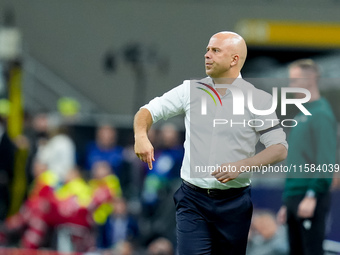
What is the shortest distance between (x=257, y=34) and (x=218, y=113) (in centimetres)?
1403

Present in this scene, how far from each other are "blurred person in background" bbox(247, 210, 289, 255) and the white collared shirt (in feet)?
11.2

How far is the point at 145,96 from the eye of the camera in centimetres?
1950

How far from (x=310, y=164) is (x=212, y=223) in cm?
173

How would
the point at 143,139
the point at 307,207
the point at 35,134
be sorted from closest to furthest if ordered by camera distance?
1. the point at 143,139
2. the point at 307,207
3. the point at 35,134

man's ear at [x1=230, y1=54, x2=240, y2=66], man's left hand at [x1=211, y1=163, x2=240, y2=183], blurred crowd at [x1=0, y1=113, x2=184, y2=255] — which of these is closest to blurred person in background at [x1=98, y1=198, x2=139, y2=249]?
blurred crowd at [x1=0, y1=113, x2=184, y2=255]

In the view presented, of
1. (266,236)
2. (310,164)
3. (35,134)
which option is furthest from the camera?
(35,134)

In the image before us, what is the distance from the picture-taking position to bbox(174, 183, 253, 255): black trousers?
227 inches

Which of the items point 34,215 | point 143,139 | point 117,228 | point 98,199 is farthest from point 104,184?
point 143,139

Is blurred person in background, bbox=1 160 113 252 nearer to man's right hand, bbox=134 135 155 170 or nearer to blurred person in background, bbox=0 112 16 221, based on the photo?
blurred person in background, bbox=0 112 16 221

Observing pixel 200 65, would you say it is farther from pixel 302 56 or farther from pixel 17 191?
pixel 17 191

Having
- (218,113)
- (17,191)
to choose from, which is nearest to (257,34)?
(17,191)

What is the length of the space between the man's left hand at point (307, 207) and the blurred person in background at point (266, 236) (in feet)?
6.10

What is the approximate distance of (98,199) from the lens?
12.0m

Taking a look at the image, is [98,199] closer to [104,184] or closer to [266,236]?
[104,184]
